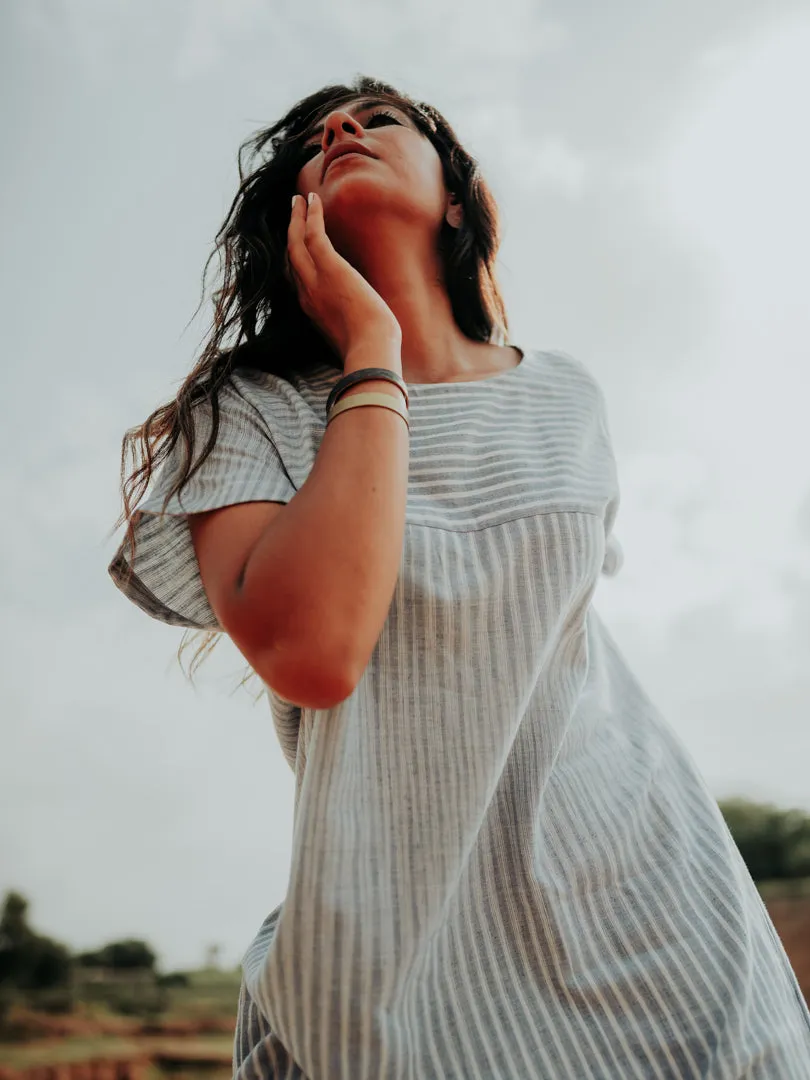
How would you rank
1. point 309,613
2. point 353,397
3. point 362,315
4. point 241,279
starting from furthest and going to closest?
point 241,279 → point 362,315 → point 353,397 → point 309,613

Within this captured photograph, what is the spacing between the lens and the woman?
2.37 ft

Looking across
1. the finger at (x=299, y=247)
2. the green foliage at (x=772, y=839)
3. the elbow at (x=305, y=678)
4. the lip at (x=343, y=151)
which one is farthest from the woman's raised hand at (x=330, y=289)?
the green foliage at (x=772, y=839)

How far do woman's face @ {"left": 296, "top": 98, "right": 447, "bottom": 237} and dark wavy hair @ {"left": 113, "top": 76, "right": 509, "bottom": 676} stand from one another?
53 millimetres

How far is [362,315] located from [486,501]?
0.25 m

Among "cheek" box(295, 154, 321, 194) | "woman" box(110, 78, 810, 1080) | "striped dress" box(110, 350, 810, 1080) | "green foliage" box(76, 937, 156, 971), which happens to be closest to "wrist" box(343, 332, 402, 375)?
"woman" box(110, 78, 810, 1080)

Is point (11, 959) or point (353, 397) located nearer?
point (353, 397)

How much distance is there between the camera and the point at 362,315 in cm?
95

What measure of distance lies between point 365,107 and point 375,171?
0.69 feet

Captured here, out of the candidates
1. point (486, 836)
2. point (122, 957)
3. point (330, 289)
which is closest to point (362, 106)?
point (330, 289)

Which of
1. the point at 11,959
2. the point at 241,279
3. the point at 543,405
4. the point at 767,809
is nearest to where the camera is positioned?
the point at 543,405

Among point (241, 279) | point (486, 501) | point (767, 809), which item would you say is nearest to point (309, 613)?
point (486, 501)

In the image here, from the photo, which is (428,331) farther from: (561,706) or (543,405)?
(561,706)

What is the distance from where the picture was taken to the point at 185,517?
90 centimetres

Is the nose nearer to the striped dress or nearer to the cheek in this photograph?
the cheek
